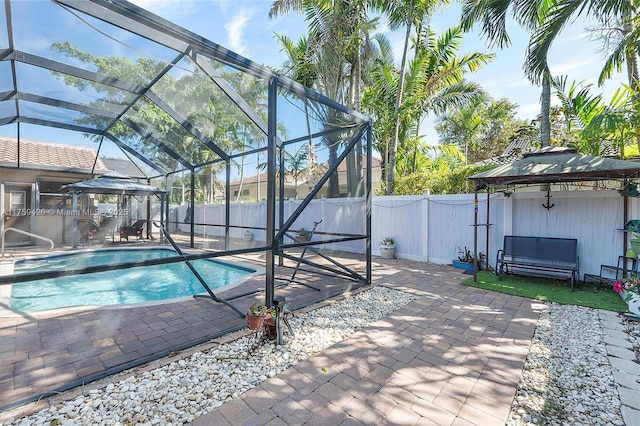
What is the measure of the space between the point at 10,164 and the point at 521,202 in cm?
1361

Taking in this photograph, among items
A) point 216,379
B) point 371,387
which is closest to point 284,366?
point 216,379

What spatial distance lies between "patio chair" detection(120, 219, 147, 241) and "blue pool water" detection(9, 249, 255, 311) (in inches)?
89.7

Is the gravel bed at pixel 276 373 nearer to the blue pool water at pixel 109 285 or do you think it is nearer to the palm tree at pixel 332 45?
the blue pool water at pixel 109 285

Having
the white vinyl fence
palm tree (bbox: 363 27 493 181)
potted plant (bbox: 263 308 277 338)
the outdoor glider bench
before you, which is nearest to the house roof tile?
the white vinyl fence

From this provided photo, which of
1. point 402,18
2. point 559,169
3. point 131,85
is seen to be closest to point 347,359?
point 559,169

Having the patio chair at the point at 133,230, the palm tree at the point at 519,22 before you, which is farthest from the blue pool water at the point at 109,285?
the palm tree at the point at 519,22

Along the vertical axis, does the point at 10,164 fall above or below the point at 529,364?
above

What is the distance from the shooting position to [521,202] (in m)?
6.08

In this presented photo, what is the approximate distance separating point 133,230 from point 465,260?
11.8 m

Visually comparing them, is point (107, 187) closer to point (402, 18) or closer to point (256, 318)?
point (256, 318)

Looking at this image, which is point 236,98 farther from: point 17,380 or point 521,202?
point 521,202

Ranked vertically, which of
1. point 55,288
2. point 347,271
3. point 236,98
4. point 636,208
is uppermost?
point 236,98

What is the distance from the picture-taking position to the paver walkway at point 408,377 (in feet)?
6.64

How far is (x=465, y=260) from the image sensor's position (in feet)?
22.0
